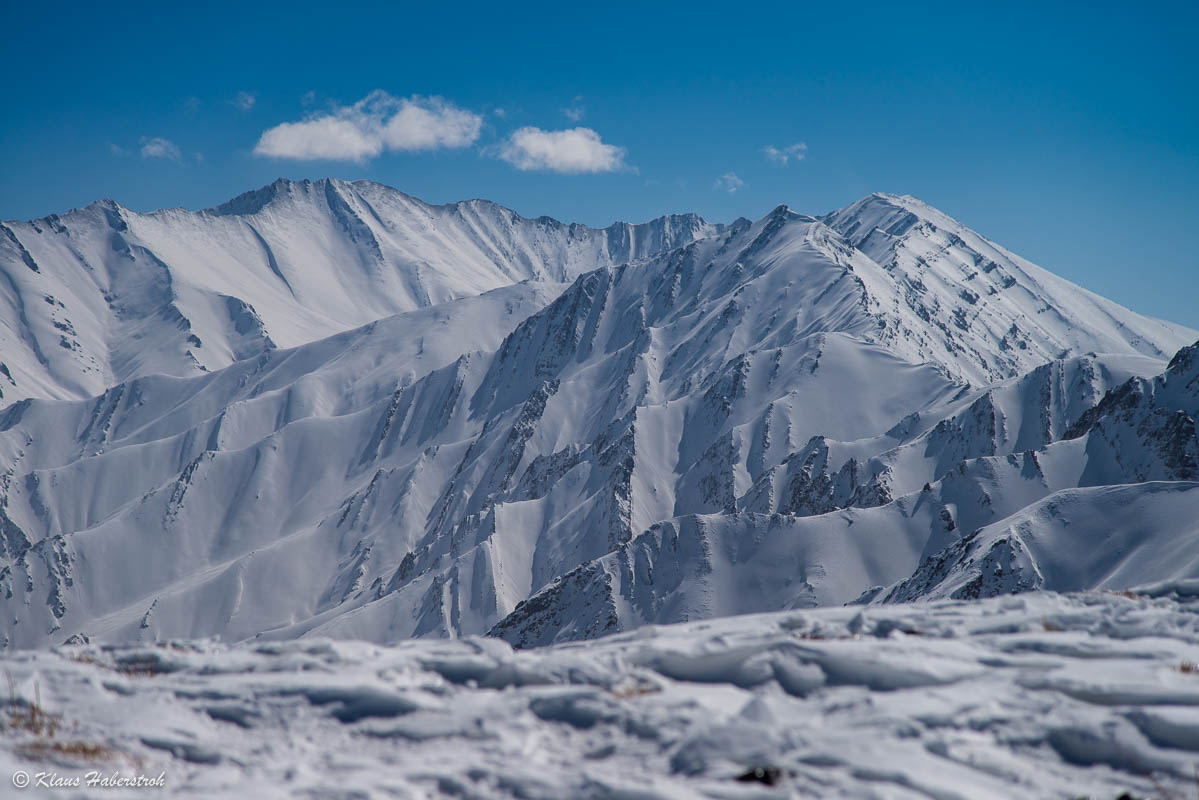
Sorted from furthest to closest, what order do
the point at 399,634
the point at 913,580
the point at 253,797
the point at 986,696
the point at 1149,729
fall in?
the point at 399,634, the point at 913,580, the point at 986,696, the point at 1149,729, the point at 253,797

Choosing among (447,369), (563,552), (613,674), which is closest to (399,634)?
(563,552)

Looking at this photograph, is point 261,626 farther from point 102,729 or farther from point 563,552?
point 102,729

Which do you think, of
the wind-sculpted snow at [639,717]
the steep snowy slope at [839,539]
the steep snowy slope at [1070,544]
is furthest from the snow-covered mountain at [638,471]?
the wind-sculpted snow at [639,717]

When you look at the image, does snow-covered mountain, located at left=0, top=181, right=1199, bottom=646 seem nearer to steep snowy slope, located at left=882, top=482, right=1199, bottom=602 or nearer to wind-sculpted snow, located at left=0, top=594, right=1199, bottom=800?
steep snowy slope, located at left=882, top=482, right=1199, bottom=602

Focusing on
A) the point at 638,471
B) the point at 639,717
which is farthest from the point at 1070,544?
the point at 638,471

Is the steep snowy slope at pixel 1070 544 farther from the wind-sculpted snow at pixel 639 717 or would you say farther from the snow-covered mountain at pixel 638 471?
the wind-sculpted snow at pixel 639 717

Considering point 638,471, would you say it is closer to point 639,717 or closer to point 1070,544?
point 1070,544
